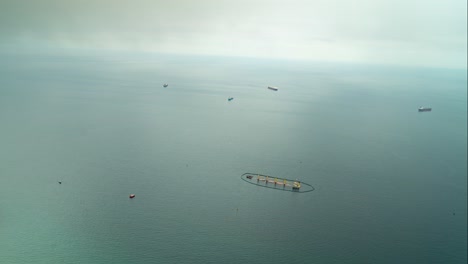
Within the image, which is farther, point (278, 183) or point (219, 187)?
point (278, 183)

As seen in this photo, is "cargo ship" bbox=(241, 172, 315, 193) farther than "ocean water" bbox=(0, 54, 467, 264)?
Yes

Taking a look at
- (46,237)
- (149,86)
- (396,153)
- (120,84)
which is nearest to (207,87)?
(149,86)

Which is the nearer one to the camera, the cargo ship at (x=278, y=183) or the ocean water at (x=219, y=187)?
the ocean water at (x=219, y=187)

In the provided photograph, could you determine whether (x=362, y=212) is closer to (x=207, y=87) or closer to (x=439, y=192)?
(x=439, y=192)

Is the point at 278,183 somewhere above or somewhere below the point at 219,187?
above
